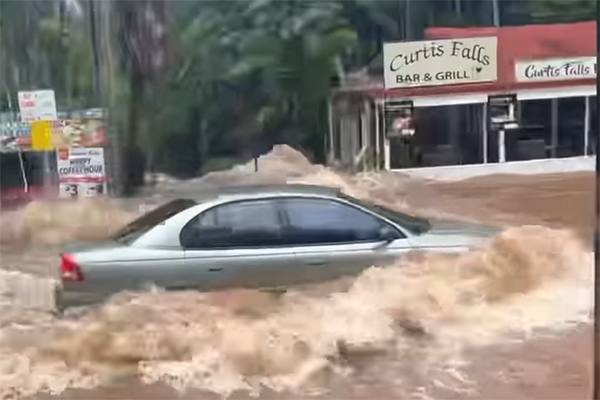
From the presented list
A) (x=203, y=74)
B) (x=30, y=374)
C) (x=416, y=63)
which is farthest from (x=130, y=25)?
(x=30, y=374)

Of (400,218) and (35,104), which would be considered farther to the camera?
(400,218)

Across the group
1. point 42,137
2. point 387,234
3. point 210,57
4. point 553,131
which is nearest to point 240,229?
point 387,234

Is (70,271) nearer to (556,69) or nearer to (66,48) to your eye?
(66,48)

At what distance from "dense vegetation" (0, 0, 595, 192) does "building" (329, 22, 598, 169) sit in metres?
0.08

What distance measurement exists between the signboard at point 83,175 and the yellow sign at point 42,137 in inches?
2.6

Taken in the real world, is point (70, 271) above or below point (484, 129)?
below

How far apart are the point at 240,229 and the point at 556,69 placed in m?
1.68

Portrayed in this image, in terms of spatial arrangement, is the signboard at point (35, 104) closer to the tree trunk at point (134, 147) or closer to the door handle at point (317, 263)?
the tree trunk at point (134, 147)

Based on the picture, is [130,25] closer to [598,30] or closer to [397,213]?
[397,213]

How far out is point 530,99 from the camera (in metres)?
5.34

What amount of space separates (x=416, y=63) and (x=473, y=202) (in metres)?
0.73

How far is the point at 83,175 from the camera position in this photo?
208 inches

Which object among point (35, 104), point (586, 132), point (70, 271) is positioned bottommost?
point (70, 271)

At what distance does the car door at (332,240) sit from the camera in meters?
5.22
